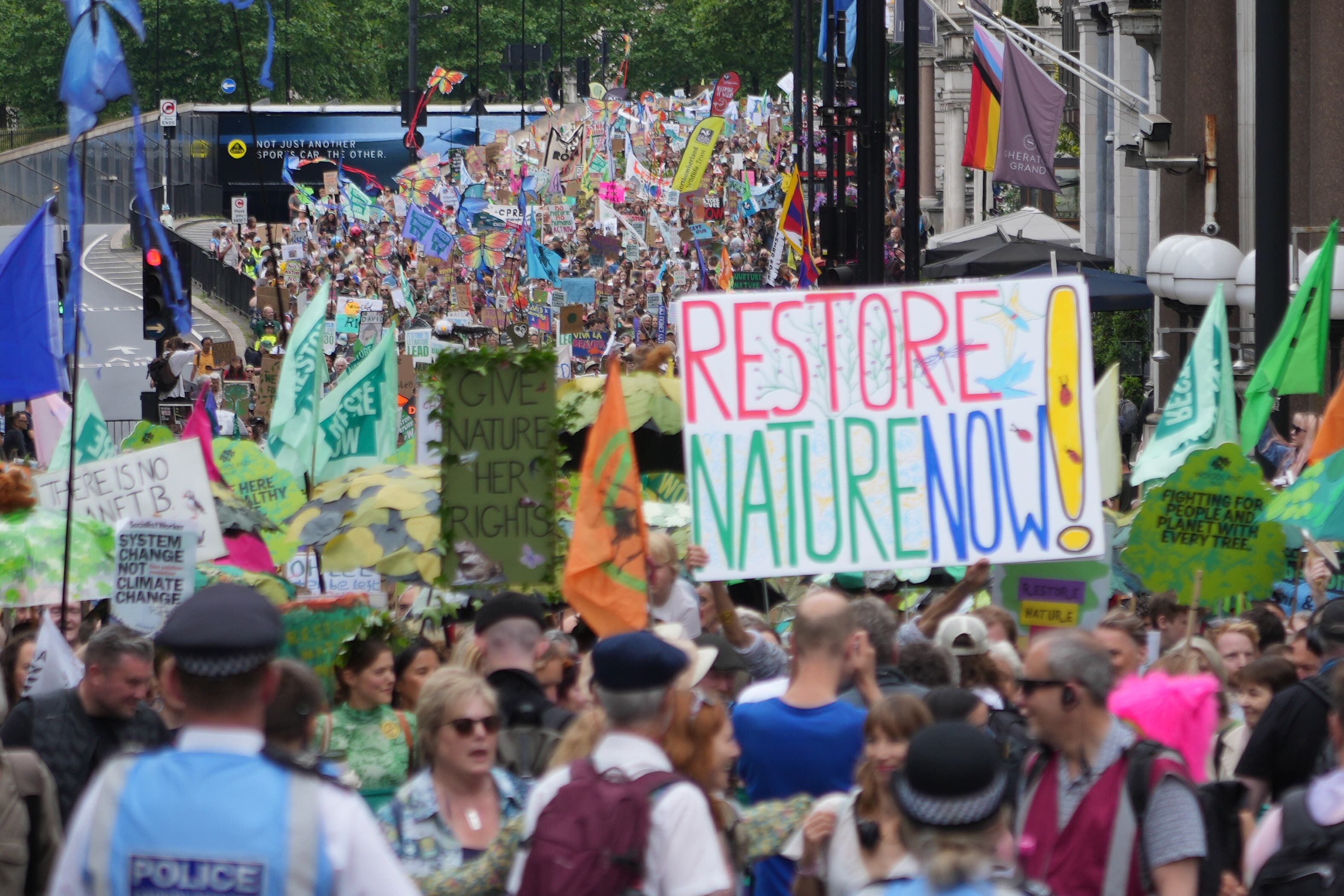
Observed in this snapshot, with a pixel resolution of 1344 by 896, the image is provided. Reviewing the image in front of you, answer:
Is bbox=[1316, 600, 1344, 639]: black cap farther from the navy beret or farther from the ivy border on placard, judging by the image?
the ivy border on placard

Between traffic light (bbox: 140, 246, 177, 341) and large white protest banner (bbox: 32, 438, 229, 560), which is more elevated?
traffic light (bbox: 140, 246, 177, 341)

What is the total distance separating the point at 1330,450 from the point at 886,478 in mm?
2504

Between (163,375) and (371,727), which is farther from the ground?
(163,375)

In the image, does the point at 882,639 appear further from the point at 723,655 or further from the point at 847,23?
the point at 847,23

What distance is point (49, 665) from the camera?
652cm

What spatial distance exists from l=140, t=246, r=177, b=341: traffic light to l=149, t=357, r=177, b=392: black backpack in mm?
990

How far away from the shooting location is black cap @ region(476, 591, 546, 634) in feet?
18.9

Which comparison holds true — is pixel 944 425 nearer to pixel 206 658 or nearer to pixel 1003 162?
pixel 206 658

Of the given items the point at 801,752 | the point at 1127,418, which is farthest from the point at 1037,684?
the point at 1127,418

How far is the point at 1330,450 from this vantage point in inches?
348

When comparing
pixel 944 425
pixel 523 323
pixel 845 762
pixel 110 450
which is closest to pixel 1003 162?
pixel 523 323

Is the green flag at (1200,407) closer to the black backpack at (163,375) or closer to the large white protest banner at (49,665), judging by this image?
the large white protest banner at (49,665)

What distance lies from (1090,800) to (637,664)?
3.22 feet

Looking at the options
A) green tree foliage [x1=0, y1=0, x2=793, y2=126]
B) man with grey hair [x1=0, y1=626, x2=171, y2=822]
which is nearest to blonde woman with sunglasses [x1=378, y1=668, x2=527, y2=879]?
man with grey hair [x1=0, y1=626, x2=171, y2=822]
